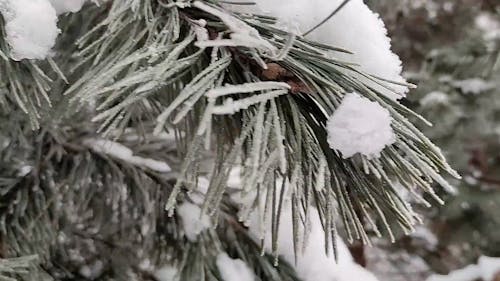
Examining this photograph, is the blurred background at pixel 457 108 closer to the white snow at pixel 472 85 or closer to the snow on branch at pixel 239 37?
the white snow at pixel 472 85

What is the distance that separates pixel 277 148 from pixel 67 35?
20.6 inches

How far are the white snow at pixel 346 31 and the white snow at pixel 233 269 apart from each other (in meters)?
0.44

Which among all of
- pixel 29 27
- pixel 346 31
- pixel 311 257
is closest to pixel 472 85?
pixel 311 257

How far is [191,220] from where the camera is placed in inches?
39.9

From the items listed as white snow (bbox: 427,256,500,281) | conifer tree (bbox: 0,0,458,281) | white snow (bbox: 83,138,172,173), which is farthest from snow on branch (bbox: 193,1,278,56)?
white snow (bbox: 427,256,500,281)

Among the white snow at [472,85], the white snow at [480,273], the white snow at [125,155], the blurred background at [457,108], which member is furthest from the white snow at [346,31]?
the white snow at [472,85]

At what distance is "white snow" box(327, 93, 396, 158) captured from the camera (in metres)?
0.49

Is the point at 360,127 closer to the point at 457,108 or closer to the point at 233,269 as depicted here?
the point at 233,269

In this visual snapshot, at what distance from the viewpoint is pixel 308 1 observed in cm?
60

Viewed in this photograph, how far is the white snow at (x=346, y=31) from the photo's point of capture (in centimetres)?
58

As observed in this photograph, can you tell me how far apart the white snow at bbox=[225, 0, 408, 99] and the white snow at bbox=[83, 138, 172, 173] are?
1.73ft

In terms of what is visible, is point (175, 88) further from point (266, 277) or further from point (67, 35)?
point (266, 277)

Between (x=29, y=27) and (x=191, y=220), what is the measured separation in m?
0.47

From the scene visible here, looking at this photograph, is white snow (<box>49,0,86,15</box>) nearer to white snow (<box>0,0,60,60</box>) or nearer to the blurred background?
white snow (<box>0,0,60,60</box>)
